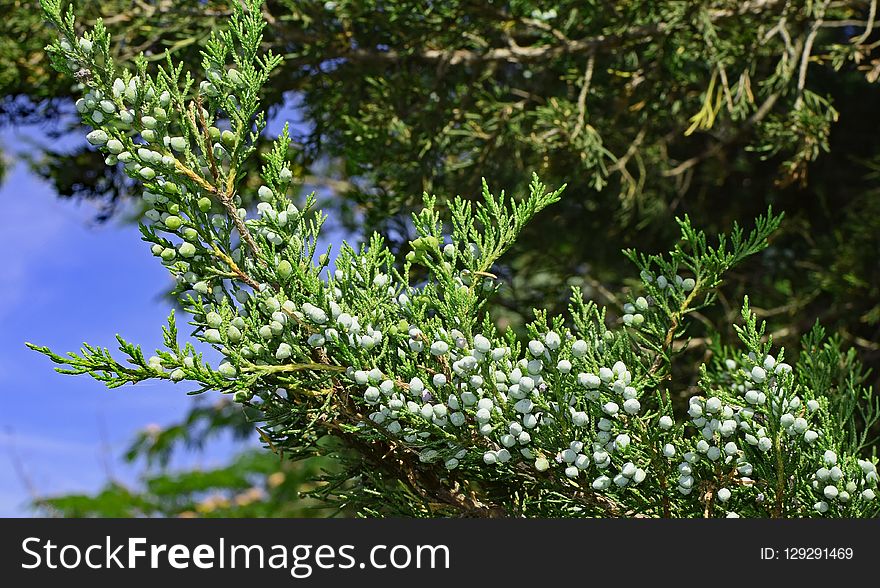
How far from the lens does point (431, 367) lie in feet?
7.34

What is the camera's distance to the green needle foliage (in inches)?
83.3

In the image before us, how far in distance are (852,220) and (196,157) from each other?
3.74 meters

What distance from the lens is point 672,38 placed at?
3787 mm

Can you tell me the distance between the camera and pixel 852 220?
15.0 ft

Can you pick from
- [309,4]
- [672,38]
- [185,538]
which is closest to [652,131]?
[672,38]

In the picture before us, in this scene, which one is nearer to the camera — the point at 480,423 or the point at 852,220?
the point at 480,423

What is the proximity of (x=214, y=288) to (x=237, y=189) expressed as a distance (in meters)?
0.30

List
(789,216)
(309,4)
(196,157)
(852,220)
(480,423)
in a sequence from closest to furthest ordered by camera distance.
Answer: (480,423)
(196,157)
(309,4)
(852,220)
(789,216)

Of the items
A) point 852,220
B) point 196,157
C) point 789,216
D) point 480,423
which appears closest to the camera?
point 480,423

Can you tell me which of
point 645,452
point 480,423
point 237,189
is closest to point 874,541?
point 645,452

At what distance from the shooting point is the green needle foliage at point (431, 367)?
2115mm

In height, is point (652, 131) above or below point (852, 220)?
above

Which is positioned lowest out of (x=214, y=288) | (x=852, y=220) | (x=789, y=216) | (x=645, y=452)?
(x=645, y=452)

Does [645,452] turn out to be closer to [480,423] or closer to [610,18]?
[480,423]
